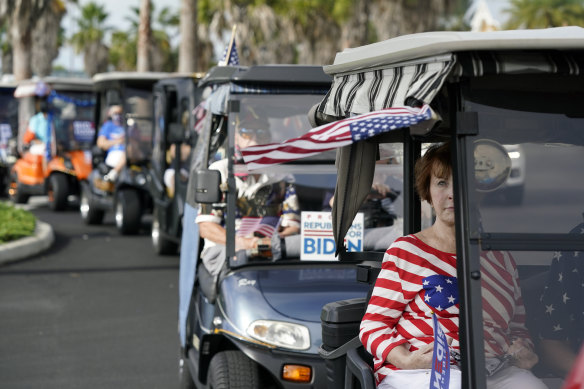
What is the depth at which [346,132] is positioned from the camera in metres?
2.72

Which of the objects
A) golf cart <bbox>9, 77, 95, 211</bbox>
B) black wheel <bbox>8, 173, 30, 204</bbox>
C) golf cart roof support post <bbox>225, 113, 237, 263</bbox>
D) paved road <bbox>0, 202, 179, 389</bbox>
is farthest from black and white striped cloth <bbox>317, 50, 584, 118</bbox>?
black wheel <bbox>8, 173, 30, 204</bbox>

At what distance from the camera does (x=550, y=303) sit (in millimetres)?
2854

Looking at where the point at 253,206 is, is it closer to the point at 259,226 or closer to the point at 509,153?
the point at 259,226

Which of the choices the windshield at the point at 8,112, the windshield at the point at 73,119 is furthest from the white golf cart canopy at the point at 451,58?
the windshield at the point at 8,112

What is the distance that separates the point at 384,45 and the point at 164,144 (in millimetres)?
9108

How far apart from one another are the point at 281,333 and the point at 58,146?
13707 mm

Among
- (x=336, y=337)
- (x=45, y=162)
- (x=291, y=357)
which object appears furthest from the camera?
(x=45, y=162)

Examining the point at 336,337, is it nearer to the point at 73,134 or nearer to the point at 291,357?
the point at 291,357

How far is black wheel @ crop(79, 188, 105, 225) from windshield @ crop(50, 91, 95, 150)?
199cm

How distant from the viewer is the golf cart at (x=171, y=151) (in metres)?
11.1

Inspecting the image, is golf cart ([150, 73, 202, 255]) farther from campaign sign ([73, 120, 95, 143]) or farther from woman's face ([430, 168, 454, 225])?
woman's face ([430, 168, 454, 225])

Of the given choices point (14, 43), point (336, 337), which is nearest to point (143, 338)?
point (336, 337)

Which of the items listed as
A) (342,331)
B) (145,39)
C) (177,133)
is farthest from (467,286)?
(145,39)

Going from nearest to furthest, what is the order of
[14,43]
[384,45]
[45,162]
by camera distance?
[384,45], [45,162], [14,43]
